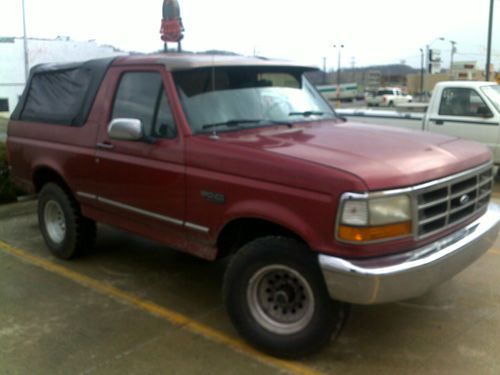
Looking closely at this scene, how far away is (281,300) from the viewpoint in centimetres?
373

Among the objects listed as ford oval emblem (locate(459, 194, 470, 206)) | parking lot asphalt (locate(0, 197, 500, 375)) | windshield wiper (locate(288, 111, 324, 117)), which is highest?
windshield wiper (locate(288, 111, 324, 117))

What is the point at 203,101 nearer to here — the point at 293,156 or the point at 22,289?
the point at 293,156

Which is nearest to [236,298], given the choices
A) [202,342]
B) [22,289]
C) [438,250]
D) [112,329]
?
[202,342]

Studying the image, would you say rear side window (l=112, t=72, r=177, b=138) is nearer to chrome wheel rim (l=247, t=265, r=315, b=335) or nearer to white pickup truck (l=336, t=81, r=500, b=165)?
chrome wheel rim (l=247, t=265, r=315, b=335)

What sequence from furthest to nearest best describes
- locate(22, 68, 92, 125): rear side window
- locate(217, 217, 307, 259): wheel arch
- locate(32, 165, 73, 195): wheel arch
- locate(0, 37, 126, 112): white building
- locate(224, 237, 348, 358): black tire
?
locate(0, 37, 126, 112): white building → locate(32, 165, 73, 195): wheel arch → locate(22, 68, 92, 125): rear side window → locate(217, 217, 307, 259): wheel arch → locate(224, 237, 348, 358): black tire

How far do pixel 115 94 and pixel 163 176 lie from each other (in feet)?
3.75

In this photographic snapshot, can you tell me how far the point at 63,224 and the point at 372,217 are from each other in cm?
372

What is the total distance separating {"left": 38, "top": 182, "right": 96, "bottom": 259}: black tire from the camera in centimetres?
557

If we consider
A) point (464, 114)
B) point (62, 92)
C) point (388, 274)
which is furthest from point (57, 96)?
point (464, 114)

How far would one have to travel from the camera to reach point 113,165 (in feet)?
15.8

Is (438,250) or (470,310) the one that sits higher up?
(438,250)

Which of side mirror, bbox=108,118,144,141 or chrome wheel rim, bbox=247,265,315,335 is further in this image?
side mirror, bbox=108,118,144,141

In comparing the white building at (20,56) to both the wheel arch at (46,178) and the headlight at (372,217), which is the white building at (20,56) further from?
the headlight at (372,217)

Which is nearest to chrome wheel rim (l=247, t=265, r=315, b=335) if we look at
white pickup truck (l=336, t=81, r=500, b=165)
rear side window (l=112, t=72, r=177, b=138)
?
rear side window (l=112, t=72, r=177, b=138)
